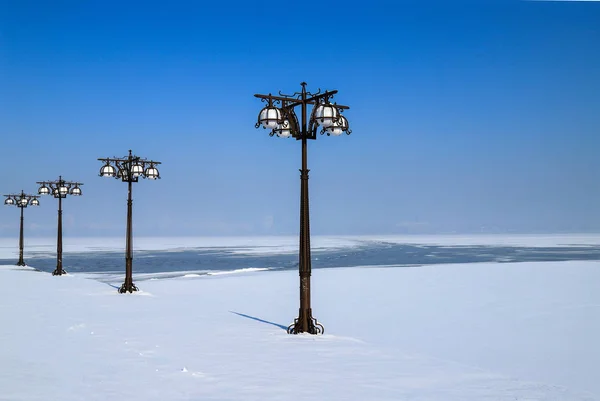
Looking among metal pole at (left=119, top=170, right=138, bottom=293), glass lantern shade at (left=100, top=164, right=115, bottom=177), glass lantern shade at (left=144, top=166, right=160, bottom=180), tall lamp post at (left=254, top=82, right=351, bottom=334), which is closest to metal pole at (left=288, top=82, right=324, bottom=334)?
tall lamp post at (left=254, top=82, right=351, bottom=334)

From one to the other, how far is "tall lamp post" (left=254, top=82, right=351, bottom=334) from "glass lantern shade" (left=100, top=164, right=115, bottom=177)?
987 centimetres

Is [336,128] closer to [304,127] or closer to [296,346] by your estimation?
[304,127]

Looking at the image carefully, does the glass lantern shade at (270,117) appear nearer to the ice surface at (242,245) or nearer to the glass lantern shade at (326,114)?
the glass lantern shade at (326,114)

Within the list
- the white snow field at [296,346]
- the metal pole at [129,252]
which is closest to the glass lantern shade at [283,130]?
the white snow field at [296,346]

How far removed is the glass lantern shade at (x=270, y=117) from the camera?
1145cm

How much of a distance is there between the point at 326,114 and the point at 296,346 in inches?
169

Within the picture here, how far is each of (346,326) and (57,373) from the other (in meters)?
7.38

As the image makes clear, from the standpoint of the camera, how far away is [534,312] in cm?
1591

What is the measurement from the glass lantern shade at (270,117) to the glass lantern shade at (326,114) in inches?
29.9

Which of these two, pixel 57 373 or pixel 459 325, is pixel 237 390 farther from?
pixel 459 325

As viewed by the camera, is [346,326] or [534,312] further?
[534,312]

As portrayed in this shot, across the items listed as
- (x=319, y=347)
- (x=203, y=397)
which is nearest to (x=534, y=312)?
(x=319, y=347)

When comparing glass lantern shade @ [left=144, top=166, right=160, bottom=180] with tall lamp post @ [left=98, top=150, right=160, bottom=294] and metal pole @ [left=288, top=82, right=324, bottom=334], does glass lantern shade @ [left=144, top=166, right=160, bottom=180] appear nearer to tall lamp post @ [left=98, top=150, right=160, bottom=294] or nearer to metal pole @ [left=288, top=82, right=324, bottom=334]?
tall lamp post @ [left=98, top=150, right=160, bottom=294]

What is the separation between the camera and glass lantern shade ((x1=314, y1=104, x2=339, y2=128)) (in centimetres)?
1122
